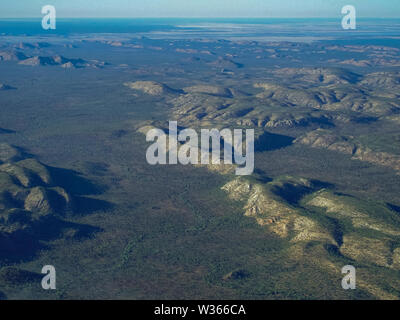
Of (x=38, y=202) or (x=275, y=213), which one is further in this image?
(x=38, y=202)

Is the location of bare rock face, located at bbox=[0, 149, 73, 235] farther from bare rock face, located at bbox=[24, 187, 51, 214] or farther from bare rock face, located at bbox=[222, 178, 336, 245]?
bare rock face, located at bbox=[222, 178, 336, 245]

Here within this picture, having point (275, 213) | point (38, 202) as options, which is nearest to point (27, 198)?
point (38, 202)

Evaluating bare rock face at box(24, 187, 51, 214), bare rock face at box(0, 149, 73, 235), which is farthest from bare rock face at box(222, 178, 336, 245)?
bare rock face at box(24, 187, 51, 214)

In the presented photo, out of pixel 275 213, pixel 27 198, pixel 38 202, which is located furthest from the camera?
pixel 27 198

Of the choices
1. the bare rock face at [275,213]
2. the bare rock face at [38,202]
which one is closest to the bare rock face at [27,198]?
the bare rock face at [38,202]

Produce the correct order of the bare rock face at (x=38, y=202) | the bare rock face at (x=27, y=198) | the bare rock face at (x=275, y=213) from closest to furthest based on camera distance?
the bare rock face at (x=275, y=213), the bare rock face at (x=27, y=198), the bare rock face at (x=38, y=202)

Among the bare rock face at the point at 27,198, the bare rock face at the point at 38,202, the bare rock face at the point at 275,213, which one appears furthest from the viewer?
the bare rock face at the point at 38,202

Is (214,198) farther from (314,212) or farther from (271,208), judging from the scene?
(314,212)

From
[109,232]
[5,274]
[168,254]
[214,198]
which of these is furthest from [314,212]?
[5,274]

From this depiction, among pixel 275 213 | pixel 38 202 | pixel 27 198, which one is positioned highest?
pixel 27 198

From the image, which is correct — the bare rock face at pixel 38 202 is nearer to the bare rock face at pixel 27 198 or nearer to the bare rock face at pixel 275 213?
the bare rock face at pixel 27 198

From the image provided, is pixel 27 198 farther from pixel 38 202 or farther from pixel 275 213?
pixel 275 213
